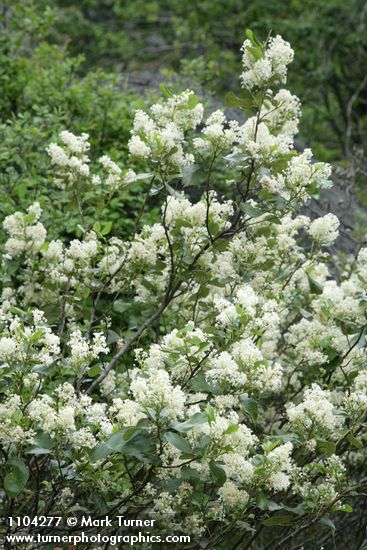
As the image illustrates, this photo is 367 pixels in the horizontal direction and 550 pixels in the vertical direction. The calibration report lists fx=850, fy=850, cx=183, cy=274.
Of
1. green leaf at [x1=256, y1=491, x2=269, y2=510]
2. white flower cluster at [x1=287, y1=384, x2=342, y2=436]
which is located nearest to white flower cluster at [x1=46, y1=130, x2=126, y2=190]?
white flower cluster at [x1=287, y1=384, x2=342, y2=436]

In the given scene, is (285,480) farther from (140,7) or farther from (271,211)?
(140,7)

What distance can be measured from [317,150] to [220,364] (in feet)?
25.0

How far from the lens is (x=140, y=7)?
38.5ft

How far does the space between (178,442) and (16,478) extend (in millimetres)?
545

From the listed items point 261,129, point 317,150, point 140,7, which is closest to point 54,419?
point 261,129

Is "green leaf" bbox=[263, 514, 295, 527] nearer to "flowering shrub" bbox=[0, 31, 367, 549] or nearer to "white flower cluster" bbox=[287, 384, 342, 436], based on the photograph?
"flowering shrub" bbox=[0, 31, 367, 549]

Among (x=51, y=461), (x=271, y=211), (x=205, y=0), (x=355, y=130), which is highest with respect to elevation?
(x=205, y=0)

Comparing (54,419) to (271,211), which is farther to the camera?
(271,211)

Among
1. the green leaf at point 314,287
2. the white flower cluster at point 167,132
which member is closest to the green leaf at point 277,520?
the green leaf at point 314,287

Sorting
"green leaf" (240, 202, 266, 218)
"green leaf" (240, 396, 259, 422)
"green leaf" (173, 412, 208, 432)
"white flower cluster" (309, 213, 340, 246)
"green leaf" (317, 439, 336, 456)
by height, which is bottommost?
"green leaf" (173, 412, 208, 432)

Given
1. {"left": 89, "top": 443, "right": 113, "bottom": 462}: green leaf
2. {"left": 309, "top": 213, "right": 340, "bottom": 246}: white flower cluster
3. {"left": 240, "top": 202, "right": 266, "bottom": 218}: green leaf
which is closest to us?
{"left": 89, "top": 443, "right": 113, "bottom": 462}: green leaf

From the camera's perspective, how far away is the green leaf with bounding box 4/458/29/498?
264cm

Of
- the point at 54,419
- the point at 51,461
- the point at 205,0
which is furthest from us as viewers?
the point at 205,0

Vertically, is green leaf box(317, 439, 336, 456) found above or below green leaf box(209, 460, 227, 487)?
above
